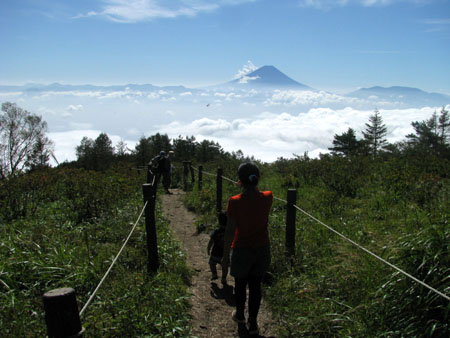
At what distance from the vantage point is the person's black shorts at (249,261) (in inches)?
146

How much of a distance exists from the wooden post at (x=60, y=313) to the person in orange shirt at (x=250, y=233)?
6.06 feet

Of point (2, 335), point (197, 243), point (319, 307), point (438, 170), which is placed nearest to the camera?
point (2, 335)

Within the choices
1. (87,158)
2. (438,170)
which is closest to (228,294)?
(438,170)

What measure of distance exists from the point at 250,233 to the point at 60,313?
2.06m

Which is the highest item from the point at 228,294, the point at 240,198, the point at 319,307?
the point at 240,198

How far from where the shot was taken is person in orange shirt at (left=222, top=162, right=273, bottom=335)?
11.7 feet

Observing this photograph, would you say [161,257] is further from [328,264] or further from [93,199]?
[93,199]

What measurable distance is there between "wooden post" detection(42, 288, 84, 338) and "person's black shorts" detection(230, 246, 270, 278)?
1980mm

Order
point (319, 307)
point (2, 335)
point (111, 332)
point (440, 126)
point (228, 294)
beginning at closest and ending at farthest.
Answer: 1. point (2, 335)
2. point (111, 332)
3. point (319, 307)
4. point (228, 294)
5. point (440, 126)

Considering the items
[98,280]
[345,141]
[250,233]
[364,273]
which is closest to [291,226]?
[364,273]

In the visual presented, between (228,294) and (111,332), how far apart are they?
2.10 m

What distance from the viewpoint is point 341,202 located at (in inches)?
340

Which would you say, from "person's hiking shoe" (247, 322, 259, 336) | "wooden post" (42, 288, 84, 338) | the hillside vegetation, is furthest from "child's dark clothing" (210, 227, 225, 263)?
"wooden post" (42, 288, 84, 338)

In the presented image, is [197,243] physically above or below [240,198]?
below
